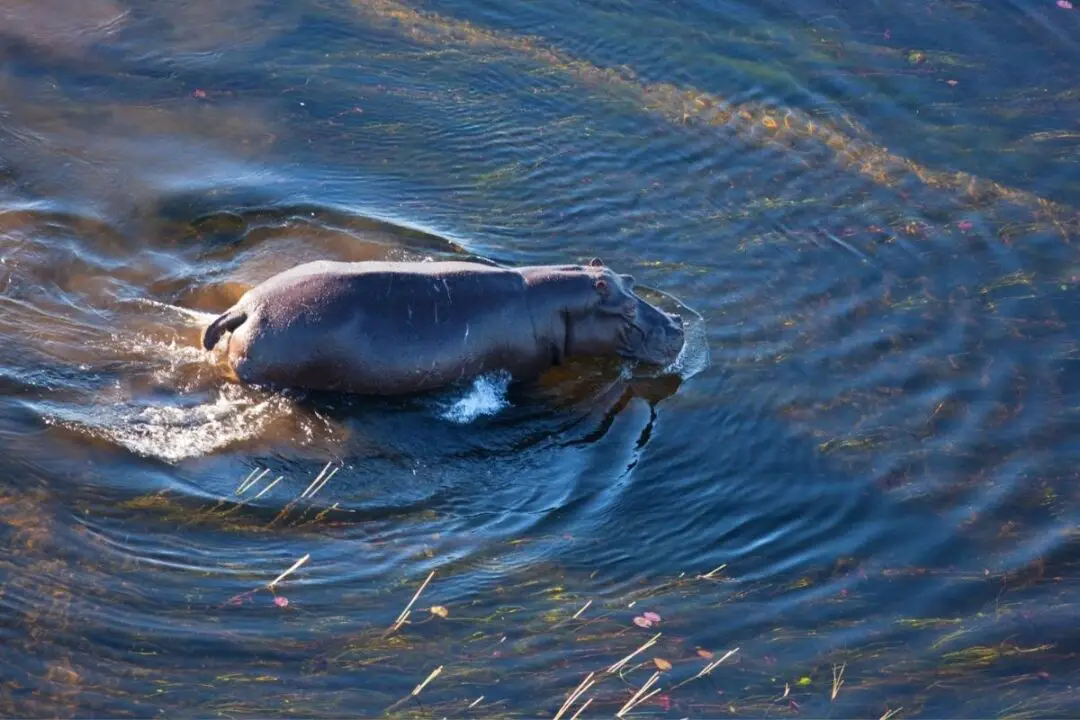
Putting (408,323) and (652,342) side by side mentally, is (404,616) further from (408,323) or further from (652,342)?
(652,342)

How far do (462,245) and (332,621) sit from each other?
466cm

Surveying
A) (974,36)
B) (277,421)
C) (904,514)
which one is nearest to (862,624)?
(904,514)

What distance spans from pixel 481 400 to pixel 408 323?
34.2 inches

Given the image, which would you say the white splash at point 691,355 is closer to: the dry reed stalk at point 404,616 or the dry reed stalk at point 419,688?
the dry reed stalk at point 404,616

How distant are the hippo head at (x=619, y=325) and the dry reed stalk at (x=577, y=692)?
3646mm

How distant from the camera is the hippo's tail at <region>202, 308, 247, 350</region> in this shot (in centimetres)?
891

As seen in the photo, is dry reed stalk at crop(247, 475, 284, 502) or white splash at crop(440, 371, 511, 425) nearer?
dry reed stalk at crop(247, 475, 284, 502)

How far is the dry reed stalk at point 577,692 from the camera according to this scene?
638cm

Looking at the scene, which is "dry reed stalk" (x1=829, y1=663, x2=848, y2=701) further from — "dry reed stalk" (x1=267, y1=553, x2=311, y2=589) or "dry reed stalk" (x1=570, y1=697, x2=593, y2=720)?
"dry reed stalk" (x1=267, y1=553, x2=311, y2=589)

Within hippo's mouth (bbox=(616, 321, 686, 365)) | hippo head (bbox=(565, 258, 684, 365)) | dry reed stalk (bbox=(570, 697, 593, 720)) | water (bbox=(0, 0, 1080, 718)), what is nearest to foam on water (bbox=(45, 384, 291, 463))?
water (bbox=(0, 0, 1080, 718))

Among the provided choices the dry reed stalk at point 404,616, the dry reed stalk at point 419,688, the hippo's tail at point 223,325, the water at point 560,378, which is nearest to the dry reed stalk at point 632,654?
the water at point 560,378

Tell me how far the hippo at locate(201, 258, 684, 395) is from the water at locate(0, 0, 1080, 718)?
27cm

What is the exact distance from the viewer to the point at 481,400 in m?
9.34

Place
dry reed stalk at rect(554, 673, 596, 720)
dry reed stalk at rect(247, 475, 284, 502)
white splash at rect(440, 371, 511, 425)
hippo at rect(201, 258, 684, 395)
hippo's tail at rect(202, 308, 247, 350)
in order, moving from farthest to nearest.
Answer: white splash at rect(440, 371, 511, 425) < hippo's tail at rect(202, 308, 247, 350) < hippo at rect(201, 258, 684, 395) < dry reed stalk at rect(247, 475, 284, 502) < dry reed stalk at rect(554, 673, 596, 720)
